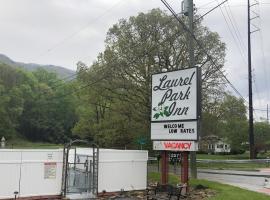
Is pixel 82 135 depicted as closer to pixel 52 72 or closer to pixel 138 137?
pixel 138 137

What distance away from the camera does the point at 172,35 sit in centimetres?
3198

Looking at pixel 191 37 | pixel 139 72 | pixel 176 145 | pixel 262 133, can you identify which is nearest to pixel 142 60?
pixel 139 72

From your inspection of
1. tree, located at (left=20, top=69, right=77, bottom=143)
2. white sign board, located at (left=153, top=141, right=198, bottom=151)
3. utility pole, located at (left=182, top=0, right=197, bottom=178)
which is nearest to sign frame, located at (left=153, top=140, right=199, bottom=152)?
white sign board, located at (left=153, top=141, right=198, bottom=151)

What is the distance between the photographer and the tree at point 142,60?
31.5m

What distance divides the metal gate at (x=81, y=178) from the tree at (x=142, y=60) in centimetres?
1308

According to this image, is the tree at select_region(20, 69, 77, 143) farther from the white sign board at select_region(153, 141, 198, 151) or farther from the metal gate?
the metal gate

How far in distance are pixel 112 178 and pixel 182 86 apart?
16.1 feet

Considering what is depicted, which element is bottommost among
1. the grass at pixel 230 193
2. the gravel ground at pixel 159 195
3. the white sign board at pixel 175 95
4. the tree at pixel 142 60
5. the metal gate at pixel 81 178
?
the gravel ground at pixel 159 195

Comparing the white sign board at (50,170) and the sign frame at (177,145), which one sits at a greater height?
the sign frame at (177,145)

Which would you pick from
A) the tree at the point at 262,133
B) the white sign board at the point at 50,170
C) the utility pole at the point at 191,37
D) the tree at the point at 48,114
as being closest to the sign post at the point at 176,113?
the utility pole at the point at 191,37

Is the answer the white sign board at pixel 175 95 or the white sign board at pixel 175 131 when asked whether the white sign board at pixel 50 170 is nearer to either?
the white sign board at pixel 175 131

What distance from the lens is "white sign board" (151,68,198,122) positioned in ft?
62.6

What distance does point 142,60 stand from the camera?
103 ft

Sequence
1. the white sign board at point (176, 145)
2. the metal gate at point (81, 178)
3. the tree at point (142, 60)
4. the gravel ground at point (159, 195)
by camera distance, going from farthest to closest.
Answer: the tree at point (142, 60) < the white sign board at point (176, 145) < the gravel ground at point (159, 195) < the metal gate at point (81, 178)
